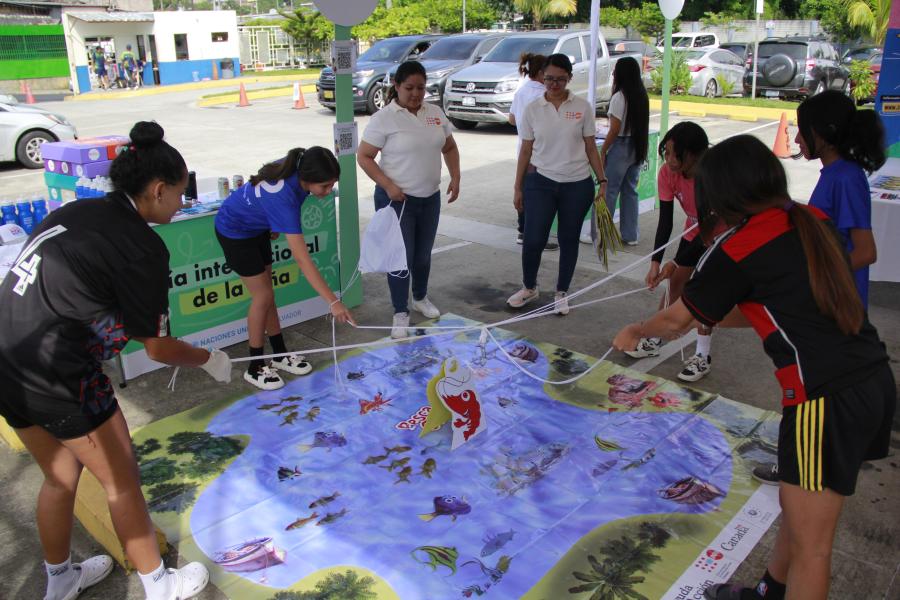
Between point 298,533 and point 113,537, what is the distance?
2.33 feet

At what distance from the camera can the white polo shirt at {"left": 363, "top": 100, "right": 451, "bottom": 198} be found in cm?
468

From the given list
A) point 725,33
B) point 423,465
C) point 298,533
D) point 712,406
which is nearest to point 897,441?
point 712,406

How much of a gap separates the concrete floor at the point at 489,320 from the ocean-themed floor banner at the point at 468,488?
243mm

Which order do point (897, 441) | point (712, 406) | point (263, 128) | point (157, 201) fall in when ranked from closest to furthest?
point (157, 201)
point (897, 441)
point (712, 406)
point (263, 128)

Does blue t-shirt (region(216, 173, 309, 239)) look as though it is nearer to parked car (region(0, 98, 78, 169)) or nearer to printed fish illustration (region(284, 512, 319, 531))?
printed fish illustration (region(284, 512, 319, 531))

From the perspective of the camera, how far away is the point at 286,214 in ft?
12.5

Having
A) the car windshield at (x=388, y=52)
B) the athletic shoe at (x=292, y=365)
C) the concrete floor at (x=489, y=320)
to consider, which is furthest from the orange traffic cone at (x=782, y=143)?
the athletic shoe at (x=292, y=365)

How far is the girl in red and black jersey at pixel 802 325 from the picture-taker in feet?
6.48

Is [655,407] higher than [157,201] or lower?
lower

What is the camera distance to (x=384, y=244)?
4.71m

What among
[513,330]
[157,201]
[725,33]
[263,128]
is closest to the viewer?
[157,201]

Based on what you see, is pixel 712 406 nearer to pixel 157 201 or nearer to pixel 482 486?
pixel 482 486

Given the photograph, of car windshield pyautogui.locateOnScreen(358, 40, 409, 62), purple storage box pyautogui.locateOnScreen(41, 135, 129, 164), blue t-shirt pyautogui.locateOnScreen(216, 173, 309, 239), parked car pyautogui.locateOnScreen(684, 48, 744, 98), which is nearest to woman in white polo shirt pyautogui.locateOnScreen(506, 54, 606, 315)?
blue t-shirt pyautogui.locateOnScreen(216, 173, 309, 239)

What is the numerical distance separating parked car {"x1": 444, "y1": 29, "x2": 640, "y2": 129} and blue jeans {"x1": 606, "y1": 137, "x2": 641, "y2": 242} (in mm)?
6753
